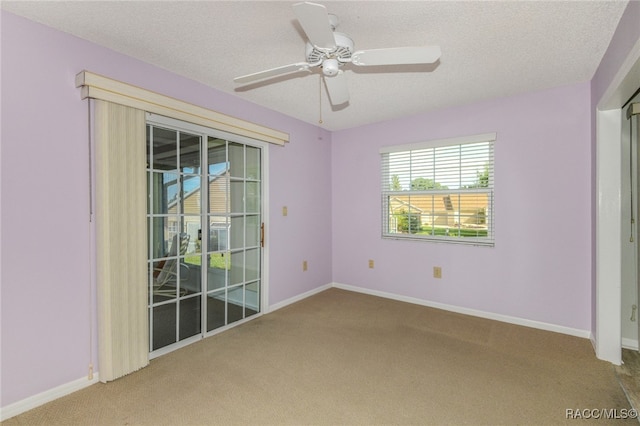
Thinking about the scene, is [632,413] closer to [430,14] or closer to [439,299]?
[439,299]

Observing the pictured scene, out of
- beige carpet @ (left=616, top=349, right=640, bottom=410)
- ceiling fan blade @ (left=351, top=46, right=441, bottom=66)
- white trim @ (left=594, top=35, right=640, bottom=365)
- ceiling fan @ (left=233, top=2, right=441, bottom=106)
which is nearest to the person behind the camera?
ceiling fan @ (left=233, top=2, right=441, bottom=106)

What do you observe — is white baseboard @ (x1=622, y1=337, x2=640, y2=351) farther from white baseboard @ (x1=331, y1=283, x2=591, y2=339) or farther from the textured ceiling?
the textured ceiling

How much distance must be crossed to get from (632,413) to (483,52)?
2.56 m

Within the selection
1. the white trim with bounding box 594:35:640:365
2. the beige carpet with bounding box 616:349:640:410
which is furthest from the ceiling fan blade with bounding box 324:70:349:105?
the beige carpet with bounding box 616:349:640:410

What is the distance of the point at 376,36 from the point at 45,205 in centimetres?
247

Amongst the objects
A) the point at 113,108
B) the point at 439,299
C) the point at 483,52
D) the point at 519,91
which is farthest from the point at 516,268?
the point at 113,108

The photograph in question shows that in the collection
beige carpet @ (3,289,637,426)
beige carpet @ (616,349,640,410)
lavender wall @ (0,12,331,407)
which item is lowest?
beige carpet @ (3,289,637,426)

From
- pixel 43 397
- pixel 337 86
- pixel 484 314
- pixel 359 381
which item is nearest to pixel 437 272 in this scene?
pixel 484 314

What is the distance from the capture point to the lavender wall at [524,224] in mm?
2961

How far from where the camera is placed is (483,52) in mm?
2352

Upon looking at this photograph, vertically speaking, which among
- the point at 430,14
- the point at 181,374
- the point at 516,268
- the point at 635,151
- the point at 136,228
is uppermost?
the point at 430,14

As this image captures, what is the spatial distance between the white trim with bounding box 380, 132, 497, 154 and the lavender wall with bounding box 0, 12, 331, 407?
292 cm

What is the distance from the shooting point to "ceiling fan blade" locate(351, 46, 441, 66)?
5.58 feet

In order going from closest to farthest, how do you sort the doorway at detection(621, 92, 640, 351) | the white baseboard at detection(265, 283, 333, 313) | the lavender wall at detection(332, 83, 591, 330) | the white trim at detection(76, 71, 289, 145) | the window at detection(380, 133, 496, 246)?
the white trim at detection(76, 71, 289, 145)
the doorway at detection(621, 92, 640, 351)
the lavender wall at detection(332, 83, 591, 330)
the window at detection(380, 133, 496, 246)
the white baseboard at detection(265, 283, 333, 313)
